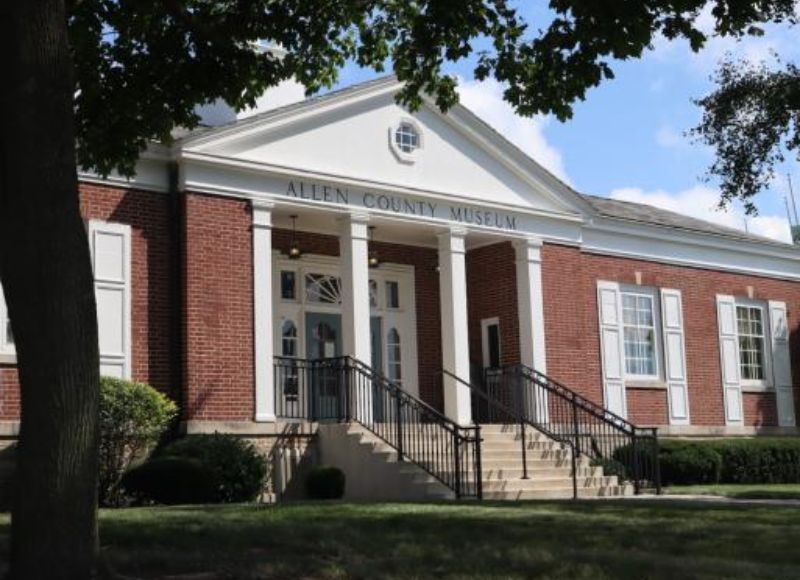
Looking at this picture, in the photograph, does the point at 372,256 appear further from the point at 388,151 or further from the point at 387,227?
the point at 388,151

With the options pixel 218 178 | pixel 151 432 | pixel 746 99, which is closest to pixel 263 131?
pixel 218 178

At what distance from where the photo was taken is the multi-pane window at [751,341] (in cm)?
2523

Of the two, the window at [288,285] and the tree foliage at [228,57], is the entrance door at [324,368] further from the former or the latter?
the tree foliage at [228,57]

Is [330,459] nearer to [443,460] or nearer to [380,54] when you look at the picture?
[443,460]

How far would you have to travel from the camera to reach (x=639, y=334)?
23.2 metres

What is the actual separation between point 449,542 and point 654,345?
1545 cm

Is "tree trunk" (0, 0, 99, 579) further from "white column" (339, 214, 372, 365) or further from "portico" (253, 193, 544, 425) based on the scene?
"white column" (339, 214, 372, 365)

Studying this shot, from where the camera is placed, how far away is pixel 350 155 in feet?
59.8

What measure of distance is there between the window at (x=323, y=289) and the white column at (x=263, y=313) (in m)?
2.95

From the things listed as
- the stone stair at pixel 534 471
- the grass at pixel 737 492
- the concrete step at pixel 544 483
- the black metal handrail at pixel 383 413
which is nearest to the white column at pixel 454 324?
the black metal handrail at pixel 383 413

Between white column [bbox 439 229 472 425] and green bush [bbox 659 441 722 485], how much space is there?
13.0 feet

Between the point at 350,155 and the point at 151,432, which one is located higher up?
the point at 350,155

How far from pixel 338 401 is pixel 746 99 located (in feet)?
24.3

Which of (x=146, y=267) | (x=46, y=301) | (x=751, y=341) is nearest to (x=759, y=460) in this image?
(x=751, y=341)
